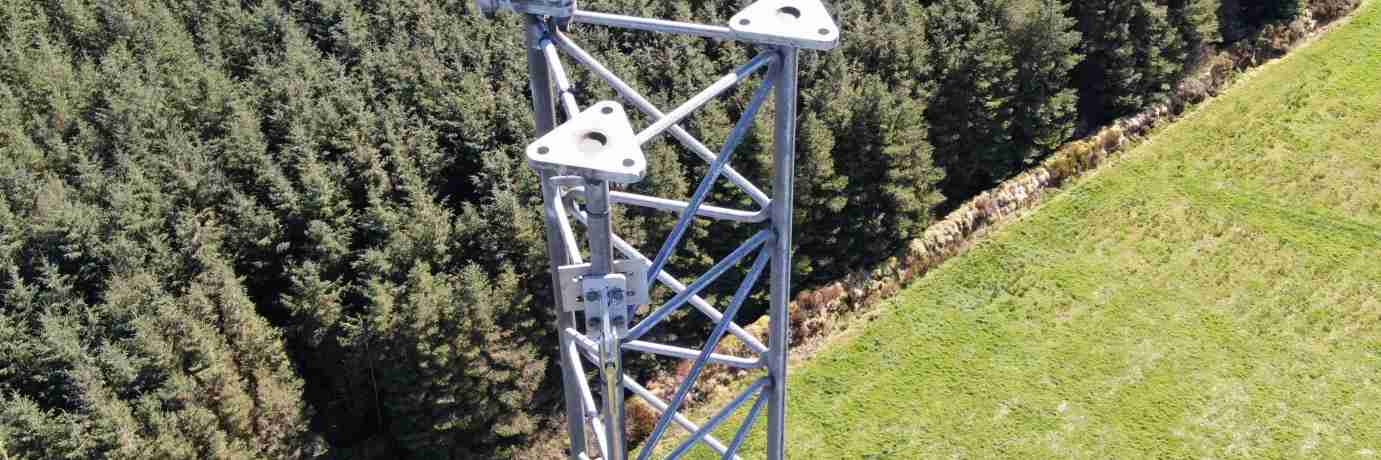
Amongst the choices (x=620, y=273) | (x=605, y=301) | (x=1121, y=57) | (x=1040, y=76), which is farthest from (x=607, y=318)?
(x=1121, y=57)

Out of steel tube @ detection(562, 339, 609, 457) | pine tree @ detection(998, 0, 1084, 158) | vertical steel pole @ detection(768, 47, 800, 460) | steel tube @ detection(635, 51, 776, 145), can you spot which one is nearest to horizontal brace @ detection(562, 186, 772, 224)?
vertical steel pole @ detection(768, 47, 800, 460)

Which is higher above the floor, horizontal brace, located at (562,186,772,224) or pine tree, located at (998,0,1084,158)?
horizontal brace, located at (562,186,772,224)

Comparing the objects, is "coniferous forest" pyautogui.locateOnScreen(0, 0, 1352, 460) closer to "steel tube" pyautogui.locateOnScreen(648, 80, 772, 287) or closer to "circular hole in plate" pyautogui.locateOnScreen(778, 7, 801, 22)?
"steel tube" pyautogui.locateOnScreen(648, 80, 772, 287)

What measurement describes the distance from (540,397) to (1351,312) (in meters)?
17.9

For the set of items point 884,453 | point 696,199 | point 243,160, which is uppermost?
point 696,199

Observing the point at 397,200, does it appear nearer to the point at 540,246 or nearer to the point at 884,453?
the point at 540,246

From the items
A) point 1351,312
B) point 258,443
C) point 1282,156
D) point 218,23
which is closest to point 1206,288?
point 1351,312

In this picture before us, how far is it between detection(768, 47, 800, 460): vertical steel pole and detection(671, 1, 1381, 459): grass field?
485 inches

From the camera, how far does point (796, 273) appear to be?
24.6 m

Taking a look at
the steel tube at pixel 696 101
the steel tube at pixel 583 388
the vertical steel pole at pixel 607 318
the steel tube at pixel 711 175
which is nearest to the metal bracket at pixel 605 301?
the vertical steel pole at pixel 607 318

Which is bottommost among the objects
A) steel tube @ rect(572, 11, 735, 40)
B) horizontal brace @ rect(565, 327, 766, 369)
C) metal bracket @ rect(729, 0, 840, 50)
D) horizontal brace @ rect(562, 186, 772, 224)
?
horizontal brace @ rect(565, 327, 766, 369)

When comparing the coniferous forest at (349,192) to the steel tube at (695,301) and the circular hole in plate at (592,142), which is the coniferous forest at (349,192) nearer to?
the steel tube at (695,301)

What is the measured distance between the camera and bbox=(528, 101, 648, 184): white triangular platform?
289 inches

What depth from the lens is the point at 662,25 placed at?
9.02m
